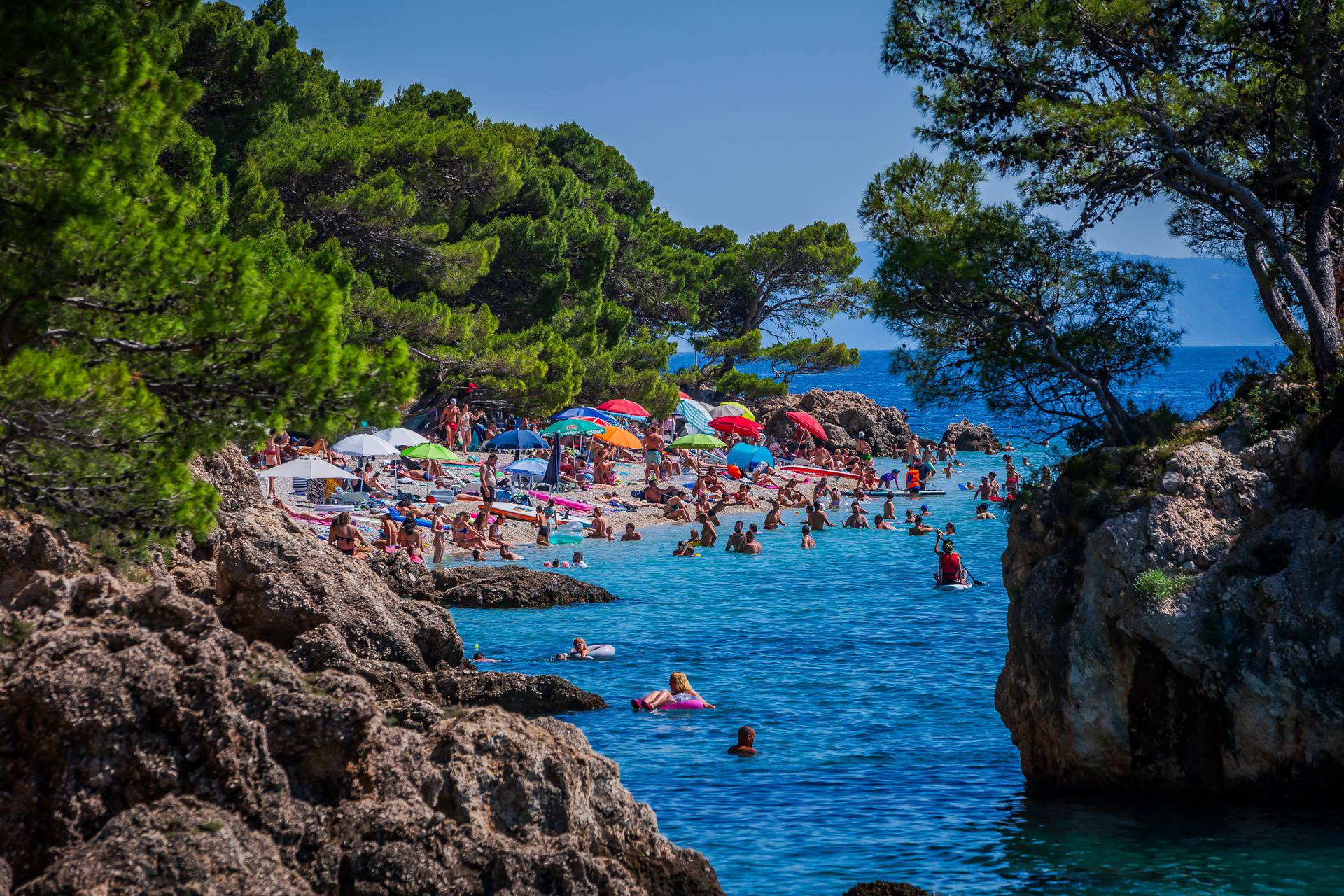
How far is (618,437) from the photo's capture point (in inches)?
1490

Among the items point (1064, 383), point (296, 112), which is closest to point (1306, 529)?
point (1064, 383)

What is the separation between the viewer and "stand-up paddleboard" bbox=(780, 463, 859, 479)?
158 feet

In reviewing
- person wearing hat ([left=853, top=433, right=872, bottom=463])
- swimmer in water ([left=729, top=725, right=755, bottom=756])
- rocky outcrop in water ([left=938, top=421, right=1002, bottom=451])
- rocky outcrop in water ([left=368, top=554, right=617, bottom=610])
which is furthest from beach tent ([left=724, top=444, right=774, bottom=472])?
swimmer in water ([left=729, top=725, right=755, bottom=756])

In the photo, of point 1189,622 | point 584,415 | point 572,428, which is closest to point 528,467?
point 572,428

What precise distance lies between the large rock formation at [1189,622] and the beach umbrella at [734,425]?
3649 centimetres

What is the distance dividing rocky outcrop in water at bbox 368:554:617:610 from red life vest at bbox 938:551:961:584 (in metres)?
7.85

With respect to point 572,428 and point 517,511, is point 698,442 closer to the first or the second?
point 572,428

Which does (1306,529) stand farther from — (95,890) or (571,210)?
(571,210)

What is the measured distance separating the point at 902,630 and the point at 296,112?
913 inches

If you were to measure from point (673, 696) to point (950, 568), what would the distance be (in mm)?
12921

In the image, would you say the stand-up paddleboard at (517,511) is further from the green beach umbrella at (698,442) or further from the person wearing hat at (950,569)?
the person wearing hat at (950,569)

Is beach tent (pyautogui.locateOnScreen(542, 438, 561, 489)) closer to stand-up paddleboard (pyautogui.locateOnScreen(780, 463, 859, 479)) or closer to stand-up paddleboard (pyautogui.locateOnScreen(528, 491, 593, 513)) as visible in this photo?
stand-up paddleboard (pyautogui.locateOnScreen(528, 491, 593, 513))

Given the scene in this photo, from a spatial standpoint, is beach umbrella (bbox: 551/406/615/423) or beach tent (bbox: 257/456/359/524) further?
beach umbrella (bbox: 551/406/615/423)

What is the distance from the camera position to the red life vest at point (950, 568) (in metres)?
28.5
